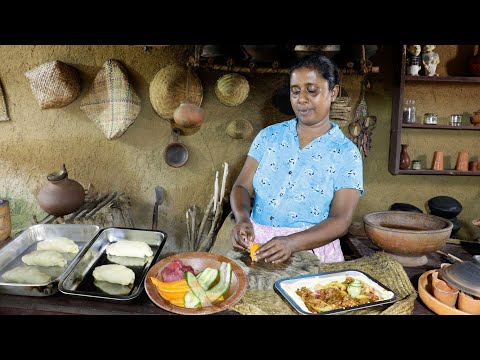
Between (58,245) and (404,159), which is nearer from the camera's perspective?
(58,245)

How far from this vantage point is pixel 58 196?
112 inches

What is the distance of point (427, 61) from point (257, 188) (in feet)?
7.03

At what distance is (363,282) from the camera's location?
4.90ft

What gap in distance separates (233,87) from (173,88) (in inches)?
22.0

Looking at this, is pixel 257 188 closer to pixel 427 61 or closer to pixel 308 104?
pixel 308 104

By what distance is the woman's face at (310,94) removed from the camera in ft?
6.61

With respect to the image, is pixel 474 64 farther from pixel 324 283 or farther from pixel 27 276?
pixel 27 276

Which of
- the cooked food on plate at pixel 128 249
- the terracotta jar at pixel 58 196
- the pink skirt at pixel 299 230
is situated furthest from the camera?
the terracotta jar at pixel 58 196

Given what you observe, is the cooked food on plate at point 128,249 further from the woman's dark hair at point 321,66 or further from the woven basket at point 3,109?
the woven basket at point 3,109

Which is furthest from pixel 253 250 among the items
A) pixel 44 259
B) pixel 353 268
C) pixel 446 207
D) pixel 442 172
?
pixel 442 172

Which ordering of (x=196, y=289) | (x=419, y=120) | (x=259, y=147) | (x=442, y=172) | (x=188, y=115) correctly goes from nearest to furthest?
(x=196, y=289) → (x=259, y=147) → (x=188, y=115) → (x=442, y=172) → (x=419, y=120)

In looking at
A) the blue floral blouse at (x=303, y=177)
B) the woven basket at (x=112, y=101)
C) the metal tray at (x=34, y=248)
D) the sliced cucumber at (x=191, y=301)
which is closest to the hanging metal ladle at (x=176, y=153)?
the woven basket at (x=112, y=101)

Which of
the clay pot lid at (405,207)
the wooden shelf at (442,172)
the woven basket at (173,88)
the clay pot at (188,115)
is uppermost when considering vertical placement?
the woven basket at (173,88)

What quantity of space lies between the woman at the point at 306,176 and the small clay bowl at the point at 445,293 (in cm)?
64
